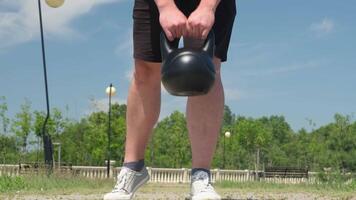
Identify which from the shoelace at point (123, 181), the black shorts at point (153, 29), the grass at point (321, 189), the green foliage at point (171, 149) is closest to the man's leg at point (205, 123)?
the black shorts at point (153, 29)

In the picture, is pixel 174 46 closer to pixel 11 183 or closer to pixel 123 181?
pixel 123 181

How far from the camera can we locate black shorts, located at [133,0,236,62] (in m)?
3.45

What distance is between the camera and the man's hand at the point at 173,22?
9.81ft

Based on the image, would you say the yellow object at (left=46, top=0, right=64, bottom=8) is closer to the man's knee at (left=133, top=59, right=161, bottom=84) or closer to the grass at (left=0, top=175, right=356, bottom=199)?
the grass at (left=0, top=175, right=356, bottom=199)

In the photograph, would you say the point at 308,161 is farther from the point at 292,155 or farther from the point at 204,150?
the point at 204,150

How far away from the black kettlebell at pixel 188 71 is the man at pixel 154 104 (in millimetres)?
420

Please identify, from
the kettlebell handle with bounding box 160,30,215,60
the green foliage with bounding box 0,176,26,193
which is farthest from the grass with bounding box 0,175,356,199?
the kettlebell handle with bounding box 160,30,215,60

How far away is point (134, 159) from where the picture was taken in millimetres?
3633

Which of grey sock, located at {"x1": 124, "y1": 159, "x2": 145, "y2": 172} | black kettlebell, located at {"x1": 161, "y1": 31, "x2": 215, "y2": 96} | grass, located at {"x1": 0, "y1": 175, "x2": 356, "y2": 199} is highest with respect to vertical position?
black kettlebell, located at {"x1": 161, "y1": 31, "x2": 215, "y2": 96}

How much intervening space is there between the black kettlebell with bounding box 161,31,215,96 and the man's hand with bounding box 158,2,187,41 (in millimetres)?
89

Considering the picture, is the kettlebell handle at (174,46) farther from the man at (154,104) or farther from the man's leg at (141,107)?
the man's leg at (141,107)

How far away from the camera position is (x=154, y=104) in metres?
3.65

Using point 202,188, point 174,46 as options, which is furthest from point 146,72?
point 202,188

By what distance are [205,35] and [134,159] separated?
102 cm
